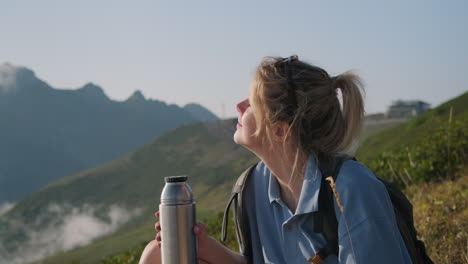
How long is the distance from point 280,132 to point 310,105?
0.21 meters

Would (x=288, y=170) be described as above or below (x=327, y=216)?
above

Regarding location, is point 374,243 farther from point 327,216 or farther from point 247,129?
point 247,129

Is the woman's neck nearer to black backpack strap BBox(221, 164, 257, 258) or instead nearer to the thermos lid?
black backpack strap BBox(221, 164, 257, 258)

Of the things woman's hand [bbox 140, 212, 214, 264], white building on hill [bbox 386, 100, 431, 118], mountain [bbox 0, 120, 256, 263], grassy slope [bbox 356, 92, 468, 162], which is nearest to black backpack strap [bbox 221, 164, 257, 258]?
woman's hand [bbox 140, 212, 214, 264]

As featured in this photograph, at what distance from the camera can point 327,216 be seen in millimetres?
1978

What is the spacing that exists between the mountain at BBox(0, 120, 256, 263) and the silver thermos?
1355 inches

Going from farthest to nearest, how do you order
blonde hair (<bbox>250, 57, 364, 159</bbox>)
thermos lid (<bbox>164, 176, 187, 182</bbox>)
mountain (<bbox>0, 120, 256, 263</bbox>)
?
mountain (<bbox>0, 120, 256, 263</bbox>), blonde hair (<bbox>250, 57, 364, 159</bbox>), thermos lid (<bbox>164, 176, 187, 182</bbox>)

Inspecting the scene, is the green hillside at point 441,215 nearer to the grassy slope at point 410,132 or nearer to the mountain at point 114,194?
the grassy slope at point 410,132

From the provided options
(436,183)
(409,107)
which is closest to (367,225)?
(436,183)

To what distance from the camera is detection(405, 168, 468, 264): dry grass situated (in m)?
3.25

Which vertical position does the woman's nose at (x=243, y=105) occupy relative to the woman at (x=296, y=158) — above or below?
above

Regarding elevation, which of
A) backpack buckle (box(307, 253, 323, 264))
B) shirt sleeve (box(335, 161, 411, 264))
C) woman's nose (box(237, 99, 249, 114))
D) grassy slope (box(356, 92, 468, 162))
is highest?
grassy slope (box(356, 92, 468, 162))

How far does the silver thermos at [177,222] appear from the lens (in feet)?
6.36

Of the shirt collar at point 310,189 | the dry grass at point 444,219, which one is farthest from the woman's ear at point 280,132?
the dry grass at point 444,219
